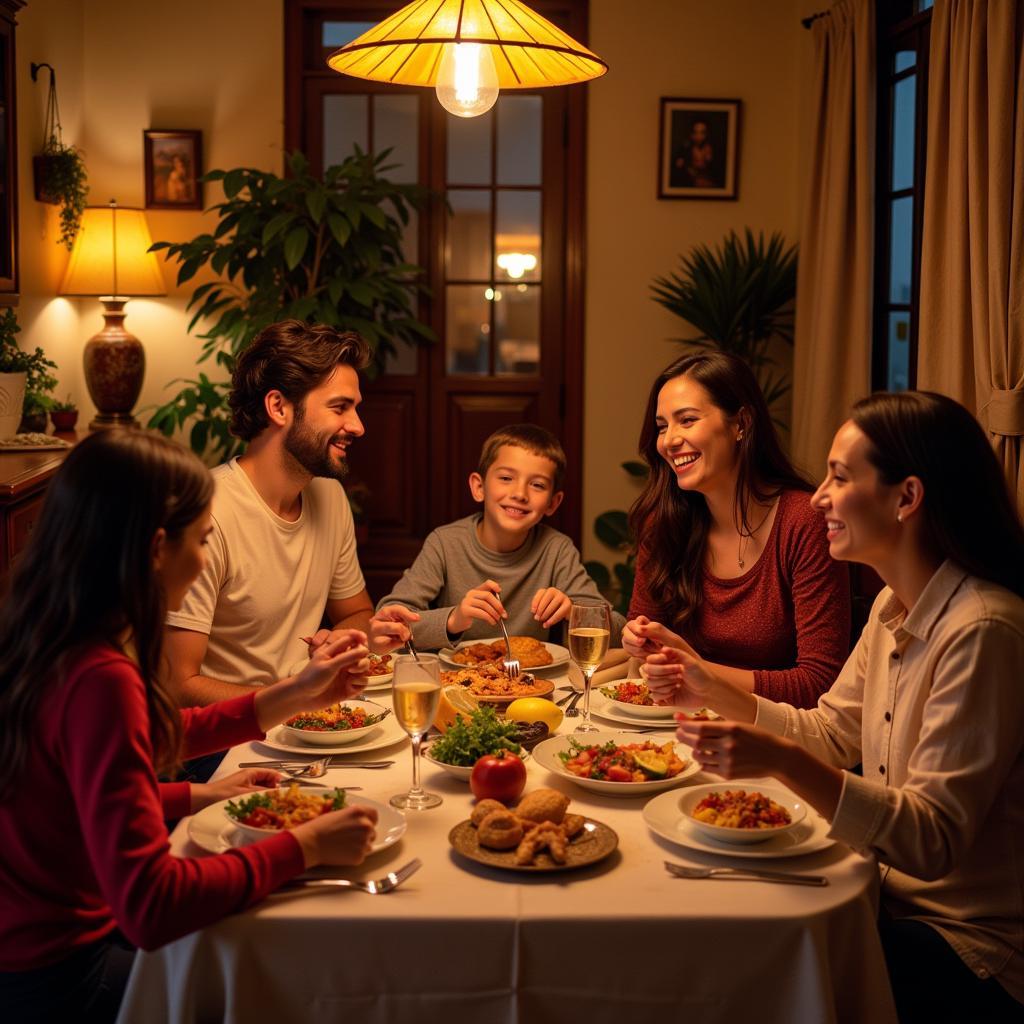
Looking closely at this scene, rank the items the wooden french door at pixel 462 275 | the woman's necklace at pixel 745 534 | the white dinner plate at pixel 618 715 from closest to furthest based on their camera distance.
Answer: the white dinner plate at pixel 618 715 < the woman's necklace at pixel 745 534 < the wooden french door at pixel 462 275

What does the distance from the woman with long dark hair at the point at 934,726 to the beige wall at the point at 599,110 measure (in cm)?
374

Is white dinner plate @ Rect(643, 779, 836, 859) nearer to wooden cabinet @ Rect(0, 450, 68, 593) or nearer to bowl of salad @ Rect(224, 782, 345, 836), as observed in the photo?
bowl of salad @ Rect(224, 782, 345, 836)

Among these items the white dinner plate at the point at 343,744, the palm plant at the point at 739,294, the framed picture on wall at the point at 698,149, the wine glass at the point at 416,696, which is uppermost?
the framed picture on wall at the point at 698,149

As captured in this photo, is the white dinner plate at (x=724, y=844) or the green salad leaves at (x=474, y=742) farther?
the green salad leaves at (x=474, y=742)

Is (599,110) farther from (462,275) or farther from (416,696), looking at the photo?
(416,696)

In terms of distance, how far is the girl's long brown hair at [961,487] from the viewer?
5.50 feet

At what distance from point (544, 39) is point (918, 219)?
99.2 inches

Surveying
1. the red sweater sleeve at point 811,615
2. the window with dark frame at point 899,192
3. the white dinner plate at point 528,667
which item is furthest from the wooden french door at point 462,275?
the red sweater sleeve at point 811,615

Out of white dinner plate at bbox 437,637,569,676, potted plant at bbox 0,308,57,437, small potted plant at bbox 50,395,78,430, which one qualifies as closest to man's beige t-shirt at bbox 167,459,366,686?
white dinner plate at bbox 437,637,569,676

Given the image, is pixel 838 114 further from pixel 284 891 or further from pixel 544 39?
pixel 284 891

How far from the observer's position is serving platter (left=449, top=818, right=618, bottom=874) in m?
1.45

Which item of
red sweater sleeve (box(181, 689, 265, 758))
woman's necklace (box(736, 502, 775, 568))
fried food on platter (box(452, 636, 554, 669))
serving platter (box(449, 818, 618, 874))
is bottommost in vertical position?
serving platter (box(449, 818, 618, 874))

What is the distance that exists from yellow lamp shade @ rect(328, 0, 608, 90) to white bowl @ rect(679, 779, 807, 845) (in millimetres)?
1184

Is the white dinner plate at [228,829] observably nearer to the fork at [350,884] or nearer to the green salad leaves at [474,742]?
the fork at [350,884]
